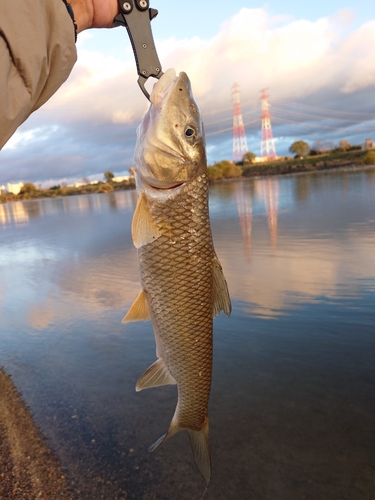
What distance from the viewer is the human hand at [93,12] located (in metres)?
1.83

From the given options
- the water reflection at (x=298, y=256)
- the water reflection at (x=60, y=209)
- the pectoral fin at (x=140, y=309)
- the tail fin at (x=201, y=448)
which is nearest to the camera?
the pectoral fin at (x=140, y=309)

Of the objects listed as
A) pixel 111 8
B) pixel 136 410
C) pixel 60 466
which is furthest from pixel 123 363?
pixel 111 8

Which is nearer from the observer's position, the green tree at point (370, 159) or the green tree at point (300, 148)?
the green tree at point (370, 159)

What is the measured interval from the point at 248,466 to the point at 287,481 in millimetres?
318

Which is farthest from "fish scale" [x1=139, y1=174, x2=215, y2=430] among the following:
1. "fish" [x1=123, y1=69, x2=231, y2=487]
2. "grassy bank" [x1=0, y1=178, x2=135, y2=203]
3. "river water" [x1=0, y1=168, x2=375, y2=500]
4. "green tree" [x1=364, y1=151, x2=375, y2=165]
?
"grassy bank" [x1=0, y1=178, x2=135, y2=203]

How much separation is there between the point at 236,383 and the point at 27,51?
3759 millimetres

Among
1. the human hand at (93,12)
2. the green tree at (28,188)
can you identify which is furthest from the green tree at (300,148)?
the human hand at (93,12)

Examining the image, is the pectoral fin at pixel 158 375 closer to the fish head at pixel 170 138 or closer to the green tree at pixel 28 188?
the fish head at pixel 170 138

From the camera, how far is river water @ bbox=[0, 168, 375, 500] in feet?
10.2

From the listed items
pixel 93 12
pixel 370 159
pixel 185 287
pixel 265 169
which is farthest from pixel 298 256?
pixel 265 169

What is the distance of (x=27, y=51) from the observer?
129cm

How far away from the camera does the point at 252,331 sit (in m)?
5.35

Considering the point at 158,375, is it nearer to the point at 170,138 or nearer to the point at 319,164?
the point at 170,138

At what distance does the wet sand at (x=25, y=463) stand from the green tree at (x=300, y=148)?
79.1 m
